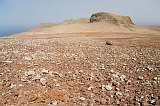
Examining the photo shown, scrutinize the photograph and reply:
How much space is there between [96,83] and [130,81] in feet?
5.72

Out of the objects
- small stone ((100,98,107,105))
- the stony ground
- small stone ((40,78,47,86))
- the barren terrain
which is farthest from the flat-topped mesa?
small stone ((100,98,107,105))

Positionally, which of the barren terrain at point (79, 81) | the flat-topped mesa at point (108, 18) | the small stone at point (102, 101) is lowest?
the small stone at point (102, 101)

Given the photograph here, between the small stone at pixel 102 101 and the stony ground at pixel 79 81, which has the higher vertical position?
the stony ground at pixel 79 81

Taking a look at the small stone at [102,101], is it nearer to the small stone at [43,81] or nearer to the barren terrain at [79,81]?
the barren terrain at [79,81]

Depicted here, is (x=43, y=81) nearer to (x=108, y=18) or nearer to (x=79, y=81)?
(x=79, y=81)

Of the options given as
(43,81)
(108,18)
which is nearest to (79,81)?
(43,81)

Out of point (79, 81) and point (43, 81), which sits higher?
point (43, 81)

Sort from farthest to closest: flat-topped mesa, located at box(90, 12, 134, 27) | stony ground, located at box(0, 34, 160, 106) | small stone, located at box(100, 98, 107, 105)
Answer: flat-topped mesa, located at box(90, 12, 134, 27)
stony ground, located at box(0, 34, 160, 106)
small stone, located at box(100, 98, 107, 105)

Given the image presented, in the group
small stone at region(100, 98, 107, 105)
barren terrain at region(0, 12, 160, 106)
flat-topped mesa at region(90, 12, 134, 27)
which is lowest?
Answer: small stone at region(100, 98, 107, 105)

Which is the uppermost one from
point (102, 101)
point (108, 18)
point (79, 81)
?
point (108, 18)

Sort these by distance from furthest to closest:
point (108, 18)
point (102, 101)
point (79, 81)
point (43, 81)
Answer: point (108, 18) < point (79, 81) < point (43, 81) < point (102, 101)

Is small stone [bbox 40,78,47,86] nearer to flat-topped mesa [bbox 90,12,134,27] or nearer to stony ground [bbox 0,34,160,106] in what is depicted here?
stony ground [bbox 0,34,160,106]

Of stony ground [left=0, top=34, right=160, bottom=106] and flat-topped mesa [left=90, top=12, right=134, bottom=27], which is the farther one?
flat-topped mesa [left=90, top=12, right=134, bottom=27]

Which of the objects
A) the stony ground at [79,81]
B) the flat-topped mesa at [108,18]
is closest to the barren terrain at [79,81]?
the stony ground at [79,81]
